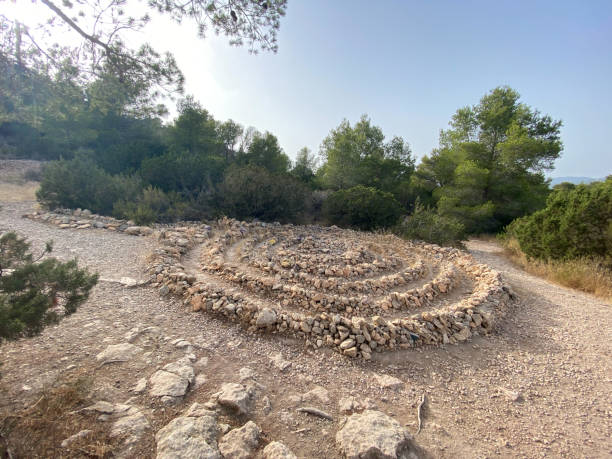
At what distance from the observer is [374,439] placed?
1.92 meters

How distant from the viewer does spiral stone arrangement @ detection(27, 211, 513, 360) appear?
3.37 m

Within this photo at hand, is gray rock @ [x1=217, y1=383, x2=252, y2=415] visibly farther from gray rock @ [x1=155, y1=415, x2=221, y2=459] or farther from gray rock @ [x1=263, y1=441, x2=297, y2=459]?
gray rock @ [x1=263, y1=441, x2=297, y2=459]

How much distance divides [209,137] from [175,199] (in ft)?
22.8

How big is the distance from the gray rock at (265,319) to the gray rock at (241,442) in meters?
1.38

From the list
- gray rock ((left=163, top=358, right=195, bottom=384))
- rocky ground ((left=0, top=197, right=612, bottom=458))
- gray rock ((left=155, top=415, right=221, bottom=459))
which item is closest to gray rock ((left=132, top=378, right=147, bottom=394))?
rocky ground ((left=0, top=197, right=612, bottom=458))

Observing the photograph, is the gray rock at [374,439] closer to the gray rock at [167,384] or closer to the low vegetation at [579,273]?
the gray rock at [167,384]

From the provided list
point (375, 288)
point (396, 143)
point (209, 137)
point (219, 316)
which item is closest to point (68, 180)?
point (209, 137)

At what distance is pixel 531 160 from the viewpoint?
1209cm

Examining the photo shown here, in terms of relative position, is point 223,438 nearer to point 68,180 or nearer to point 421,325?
point 421,325

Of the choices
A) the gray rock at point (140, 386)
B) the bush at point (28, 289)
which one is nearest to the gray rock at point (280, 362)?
the gray rock at point (140, 386)

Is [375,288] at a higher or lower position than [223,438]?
higher

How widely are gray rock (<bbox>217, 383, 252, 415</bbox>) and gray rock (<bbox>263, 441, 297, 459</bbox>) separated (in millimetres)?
376

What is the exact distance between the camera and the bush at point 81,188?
9.02 metres

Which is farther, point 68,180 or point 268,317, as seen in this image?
point 68,180
